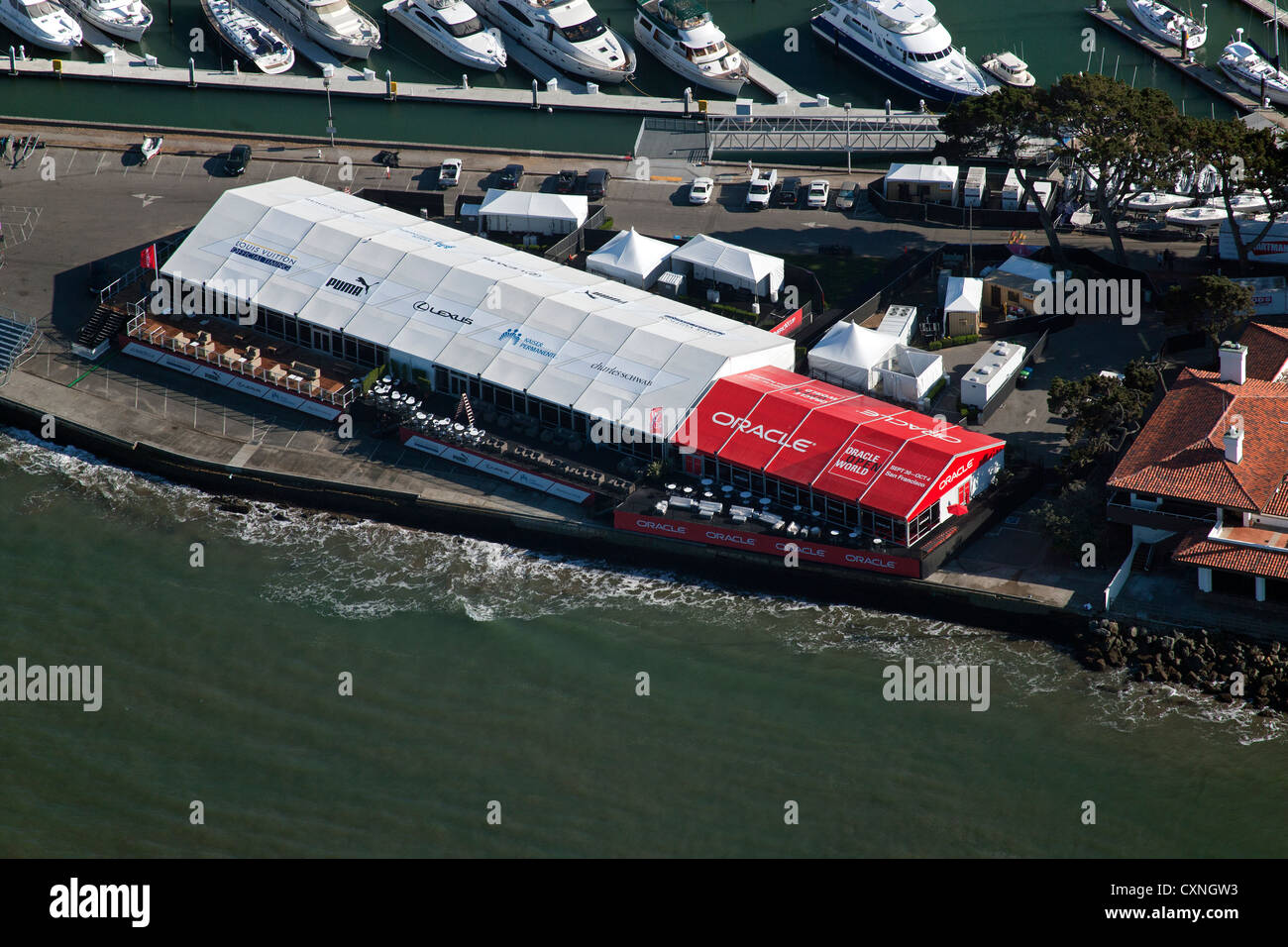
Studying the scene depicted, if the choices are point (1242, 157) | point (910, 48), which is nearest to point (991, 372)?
point (1242, 157)

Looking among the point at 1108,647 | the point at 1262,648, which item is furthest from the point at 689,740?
the point at 1262,648

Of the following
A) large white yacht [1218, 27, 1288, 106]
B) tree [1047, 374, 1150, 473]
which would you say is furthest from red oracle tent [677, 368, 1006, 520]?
large white yacht [1218, 27, 1288, 106]

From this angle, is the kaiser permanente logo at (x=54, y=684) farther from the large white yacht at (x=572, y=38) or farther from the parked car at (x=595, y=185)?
the large white yacht at (x=572, y=38)

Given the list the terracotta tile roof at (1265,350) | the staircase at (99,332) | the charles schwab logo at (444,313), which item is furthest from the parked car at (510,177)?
the terracotta tile roof at (1265,350)

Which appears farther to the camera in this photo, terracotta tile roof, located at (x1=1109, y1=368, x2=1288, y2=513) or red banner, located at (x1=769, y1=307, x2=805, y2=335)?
red banner, located at (x1=769, y1=307, x2=805, y2=335)

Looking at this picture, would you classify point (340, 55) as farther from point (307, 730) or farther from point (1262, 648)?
point (1262, 648)

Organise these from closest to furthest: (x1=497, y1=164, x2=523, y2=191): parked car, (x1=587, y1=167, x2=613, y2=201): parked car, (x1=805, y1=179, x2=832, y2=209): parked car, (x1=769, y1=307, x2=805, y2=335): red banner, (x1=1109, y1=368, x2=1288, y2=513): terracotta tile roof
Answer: (x1=1109, y1=368, x2=1288, y2=513): terracotta tile roof, (x1=769, y1=307, x2=805, y2=335): red banner, (x1=805, y1=179, x2=832, y2=209): parked car, (x1=587, y1=167, x2=613, y2=201): parked car, (x1=497, y1=164, x2=523, y2=191): parked car

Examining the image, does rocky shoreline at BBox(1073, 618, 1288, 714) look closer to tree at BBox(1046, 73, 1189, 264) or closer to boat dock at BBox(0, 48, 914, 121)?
tree at BBox(1046, 73, 1189, 264)
